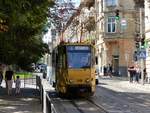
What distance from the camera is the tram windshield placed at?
104ft

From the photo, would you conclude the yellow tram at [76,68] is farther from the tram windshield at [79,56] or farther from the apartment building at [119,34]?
the apartment building at [119,34]

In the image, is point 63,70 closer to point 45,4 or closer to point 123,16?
point 45,4

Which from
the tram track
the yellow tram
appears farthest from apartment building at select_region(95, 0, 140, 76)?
the tram track

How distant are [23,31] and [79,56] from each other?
3974mm

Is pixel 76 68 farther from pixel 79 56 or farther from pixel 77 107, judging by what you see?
pixel 77 107

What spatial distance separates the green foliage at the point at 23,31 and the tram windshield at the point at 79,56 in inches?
95.3

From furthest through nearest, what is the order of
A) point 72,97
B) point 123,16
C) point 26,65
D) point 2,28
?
point 123,16, point 26,65, point 72,97, point 2,28

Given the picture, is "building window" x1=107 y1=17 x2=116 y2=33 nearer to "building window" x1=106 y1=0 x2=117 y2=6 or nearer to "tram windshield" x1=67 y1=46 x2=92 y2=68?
"building window" x1=106 y1=0 x2=117 y2=6

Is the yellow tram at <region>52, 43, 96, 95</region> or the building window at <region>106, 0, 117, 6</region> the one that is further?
the building window at <region>106, 0, 117, 6</region>

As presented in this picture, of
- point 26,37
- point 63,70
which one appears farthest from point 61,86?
point 26,37

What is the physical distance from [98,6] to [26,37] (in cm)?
6464

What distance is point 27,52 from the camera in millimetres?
36812

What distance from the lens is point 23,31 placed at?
33.4m

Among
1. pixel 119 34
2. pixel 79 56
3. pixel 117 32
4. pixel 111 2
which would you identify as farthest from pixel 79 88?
pixel 111 2
